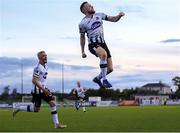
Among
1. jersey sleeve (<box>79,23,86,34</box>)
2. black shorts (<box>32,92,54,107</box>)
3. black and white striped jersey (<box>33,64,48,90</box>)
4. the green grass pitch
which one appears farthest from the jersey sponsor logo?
the green grass pitch

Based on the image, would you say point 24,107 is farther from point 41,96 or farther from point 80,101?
point 80,101

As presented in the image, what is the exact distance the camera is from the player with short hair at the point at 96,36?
9875mm

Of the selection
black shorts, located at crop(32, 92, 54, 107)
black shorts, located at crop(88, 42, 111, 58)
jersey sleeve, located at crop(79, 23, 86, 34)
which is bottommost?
black shorts, located at crop(32, 92, 54, 107)

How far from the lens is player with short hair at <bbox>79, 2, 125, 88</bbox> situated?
32.4 ft

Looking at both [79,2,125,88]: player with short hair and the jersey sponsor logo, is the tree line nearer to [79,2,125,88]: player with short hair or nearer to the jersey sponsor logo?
[79,2,125,88]: player with short hair

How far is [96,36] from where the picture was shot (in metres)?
9.97

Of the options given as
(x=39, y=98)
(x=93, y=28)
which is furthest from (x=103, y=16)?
(x=39, y=98)

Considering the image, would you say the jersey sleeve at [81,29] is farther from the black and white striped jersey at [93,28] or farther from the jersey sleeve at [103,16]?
the jersey sleeve at [103,16]

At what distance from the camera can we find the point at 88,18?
9.95 m

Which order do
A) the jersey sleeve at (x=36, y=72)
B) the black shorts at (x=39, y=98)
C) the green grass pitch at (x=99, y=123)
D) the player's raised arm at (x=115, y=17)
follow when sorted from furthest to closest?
the green grass pitch at (x=99, y=123), the black shorts at (x=39, y=98), the jersey sleeve at (x=36, y=72), the player's raised arm at (x=115, y=17)

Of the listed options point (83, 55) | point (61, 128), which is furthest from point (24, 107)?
point (83, 55)

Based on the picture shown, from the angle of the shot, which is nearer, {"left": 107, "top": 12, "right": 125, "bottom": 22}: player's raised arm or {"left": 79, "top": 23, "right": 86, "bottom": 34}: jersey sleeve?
{"left": 79, "top": 23, "right": 86, "bottom": 34}: jersey sleeve

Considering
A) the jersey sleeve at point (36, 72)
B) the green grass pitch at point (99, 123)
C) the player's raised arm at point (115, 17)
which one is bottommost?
the green grass pitch at point (99, 123)

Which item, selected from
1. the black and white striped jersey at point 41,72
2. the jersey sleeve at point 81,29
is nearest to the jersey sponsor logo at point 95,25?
the jersey sleeve at point 81,29
